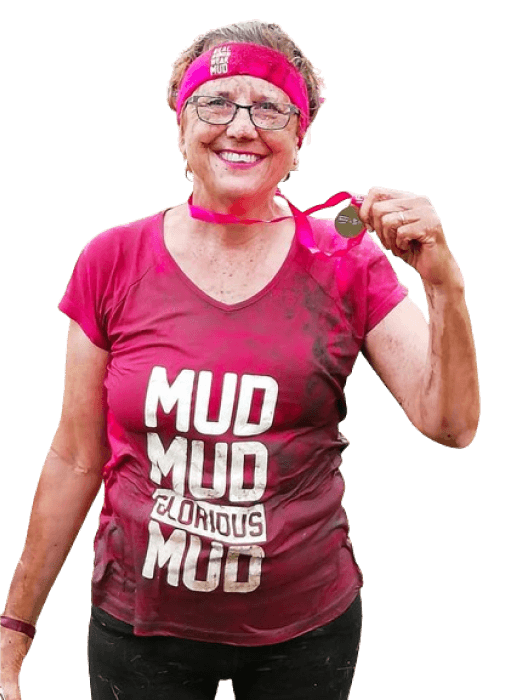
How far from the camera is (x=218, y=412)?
144 inches

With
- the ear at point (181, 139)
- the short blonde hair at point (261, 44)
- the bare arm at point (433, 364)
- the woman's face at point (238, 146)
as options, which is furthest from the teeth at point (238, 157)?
the bare arm at point (433, 364)

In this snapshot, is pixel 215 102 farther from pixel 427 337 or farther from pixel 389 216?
pixel 427 337

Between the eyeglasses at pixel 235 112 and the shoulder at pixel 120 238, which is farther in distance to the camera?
the shoulder at pixel 120 238

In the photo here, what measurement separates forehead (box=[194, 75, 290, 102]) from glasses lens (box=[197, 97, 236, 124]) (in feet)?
0.06

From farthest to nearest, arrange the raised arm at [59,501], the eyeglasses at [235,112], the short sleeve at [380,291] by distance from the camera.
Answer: the raised arm at [59,501] < the short sleeve at [380,291] < the eyeglasses at [235,112]

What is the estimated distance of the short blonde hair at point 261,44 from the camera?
3.73 meters

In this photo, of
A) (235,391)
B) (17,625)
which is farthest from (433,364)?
(17,625)

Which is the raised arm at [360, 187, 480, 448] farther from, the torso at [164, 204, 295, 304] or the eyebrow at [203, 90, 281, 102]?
the eyebrow at [203, 90, 281, 102]

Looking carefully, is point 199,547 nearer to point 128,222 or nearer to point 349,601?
point 349,601

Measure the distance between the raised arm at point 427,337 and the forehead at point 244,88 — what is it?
50 cm

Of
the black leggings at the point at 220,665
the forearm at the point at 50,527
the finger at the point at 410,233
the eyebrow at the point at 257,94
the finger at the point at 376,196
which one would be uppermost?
the eyebrow at the point at 257,94

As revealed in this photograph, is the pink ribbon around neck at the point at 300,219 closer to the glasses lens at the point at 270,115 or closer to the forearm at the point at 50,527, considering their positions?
the glasses lens at the point at 270,115

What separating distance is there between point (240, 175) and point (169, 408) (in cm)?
70

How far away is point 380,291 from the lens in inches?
149
